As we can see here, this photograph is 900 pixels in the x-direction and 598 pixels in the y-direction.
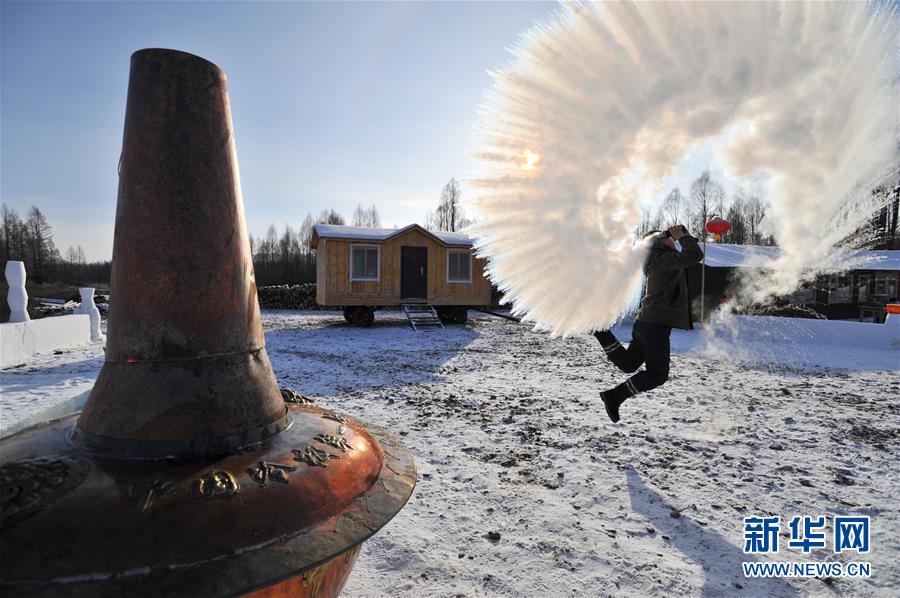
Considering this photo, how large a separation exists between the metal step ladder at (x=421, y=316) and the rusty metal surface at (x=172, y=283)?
14598 mm

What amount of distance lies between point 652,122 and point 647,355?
88.8 inches

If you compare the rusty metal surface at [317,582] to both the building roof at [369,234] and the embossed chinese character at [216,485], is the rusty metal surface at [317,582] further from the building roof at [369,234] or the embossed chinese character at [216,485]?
the building roof at [369,234]

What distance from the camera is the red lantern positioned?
15.6ft

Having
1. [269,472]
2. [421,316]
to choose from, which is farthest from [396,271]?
[269,472]

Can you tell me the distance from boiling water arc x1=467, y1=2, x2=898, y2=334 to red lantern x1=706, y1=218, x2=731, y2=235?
1008mm

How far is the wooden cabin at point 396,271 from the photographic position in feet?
55.0

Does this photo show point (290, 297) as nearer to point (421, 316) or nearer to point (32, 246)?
point (421, 316)

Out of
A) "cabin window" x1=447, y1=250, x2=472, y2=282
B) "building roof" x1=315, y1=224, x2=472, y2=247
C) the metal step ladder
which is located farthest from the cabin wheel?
"cabin window" x1=447, y1=250, x2=472, y2=282

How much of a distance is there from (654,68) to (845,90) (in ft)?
4.13

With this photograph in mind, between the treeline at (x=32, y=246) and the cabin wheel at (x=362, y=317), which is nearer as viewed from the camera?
the cabin wheel at (x=362, y=317)

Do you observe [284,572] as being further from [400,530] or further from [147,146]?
[400,530]

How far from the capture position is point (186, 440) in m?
1.55

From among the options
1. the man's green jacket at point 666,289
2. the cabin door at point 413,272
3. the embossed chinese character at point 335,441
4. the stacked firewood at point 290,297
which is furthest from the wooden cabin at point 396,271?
the embossed chinese character at point 335,441

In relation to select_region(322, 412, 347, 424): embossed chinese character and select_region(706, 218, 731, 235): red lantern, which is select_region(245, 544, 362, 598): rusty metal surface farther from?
select_region(706, 218, 731, 235): red lantern
